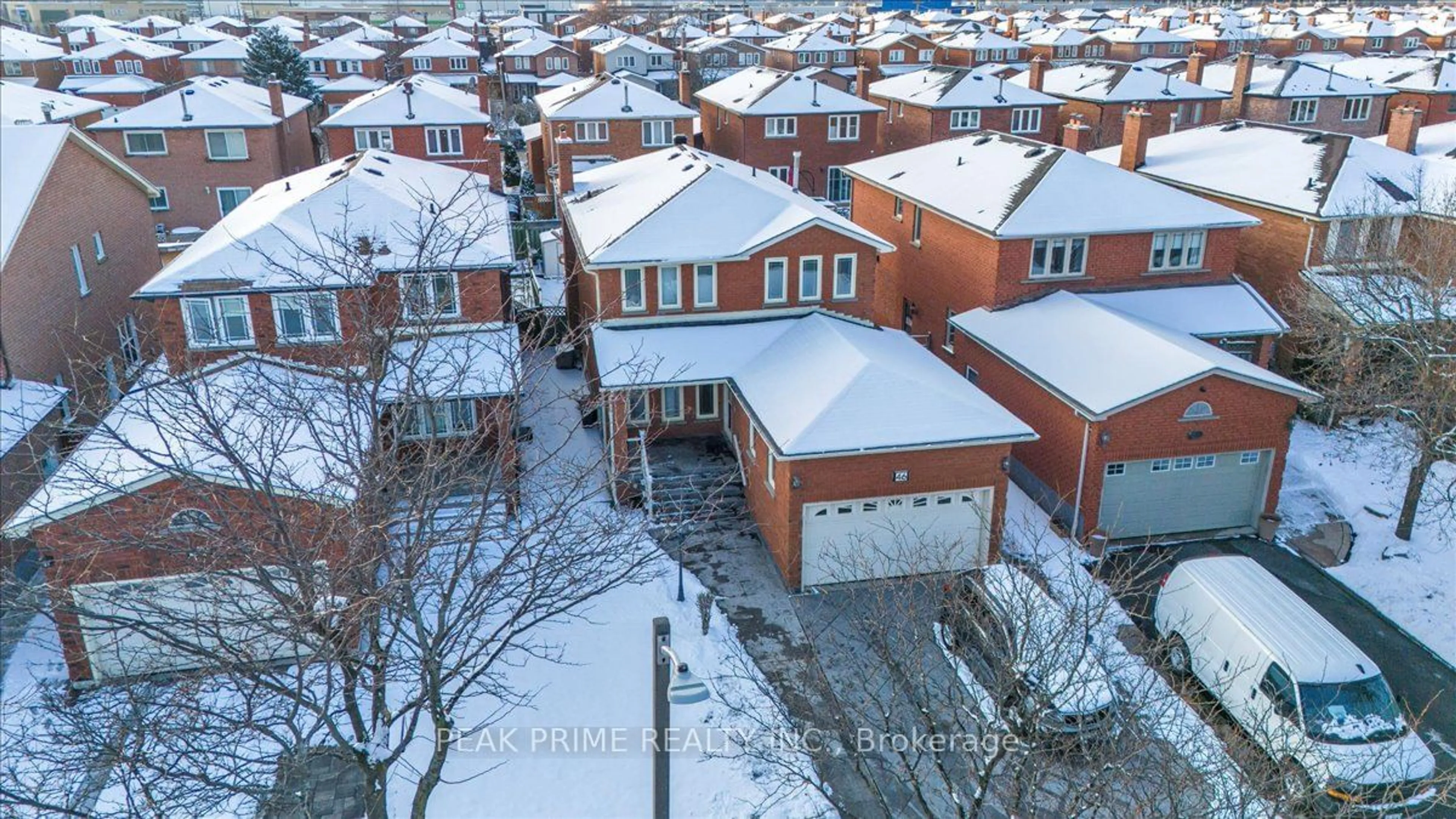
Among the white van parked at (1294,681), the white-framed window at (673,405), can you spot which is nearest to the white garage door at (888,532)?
the white van parked at (1294,681)

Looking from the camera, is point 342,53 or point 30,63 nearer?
point 30,63

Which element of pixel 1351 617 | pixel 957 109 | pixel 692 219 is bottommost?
pixel 1351 617

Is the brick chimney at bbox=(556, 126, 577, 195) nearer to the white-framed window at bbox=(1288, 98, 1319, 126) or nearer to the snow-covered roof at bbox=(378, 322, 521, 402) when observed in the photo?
the snow-covered roof at bbox=(378, 322, 521, 402)

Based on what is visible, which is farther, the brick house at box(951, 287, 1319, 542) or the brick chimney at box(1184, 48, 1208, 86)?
the brick chimney at box(1184, 48, 1208, 86)

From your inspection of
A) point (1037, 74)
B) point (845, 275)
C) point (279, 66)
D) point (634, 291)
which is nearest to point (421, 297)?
point (634, 291)

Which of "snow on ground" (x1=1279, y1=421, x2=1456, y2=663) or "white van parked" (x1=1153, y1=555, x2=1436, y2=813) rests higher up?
"white van parked" (x1=1153, y1=555, x2=1436, y2=813)

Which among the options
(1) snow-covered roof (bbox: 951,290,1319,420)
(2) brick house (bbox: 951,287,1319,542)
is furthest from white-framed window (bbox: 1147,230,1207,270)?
(2) brick house (bbox: 951,287,1319,542)

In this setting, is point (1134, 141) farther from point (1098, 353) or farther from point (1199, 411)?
point (1199, 411)

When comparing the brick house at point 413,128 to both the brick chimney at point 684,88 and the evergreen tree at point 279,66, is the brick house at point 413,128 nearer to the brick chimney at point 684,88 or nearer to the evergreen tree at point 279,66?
the brick chimney at point 684,88

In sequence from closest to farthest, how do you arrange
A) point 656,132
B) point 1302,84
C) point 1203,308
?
1. point 1203,308
2. point 656,132
3. point 1302,84
